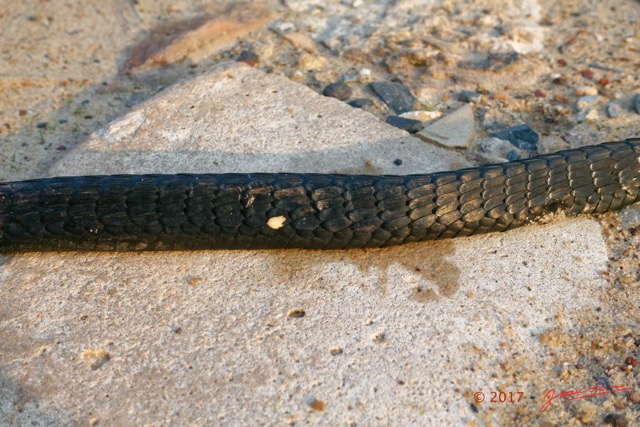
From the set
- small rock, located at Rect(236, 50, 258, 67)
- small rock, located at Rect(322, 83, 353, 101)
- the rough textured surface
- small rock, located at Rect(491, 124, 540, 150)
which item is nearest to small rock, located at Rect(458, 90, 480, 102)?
the rough textured surface

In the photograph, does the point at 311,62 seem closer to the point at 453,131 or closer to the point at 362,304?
the point at 453,131

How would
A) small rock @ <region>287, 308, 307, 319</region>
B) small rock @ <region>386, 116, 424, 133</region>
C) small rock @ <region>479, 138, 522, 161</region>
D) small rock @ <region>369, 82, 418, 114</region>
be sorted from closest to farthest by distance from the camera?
small rock @ <region>287, 308, 307, 319</region> < small rock @ <region>479, 138, 522, 161</region> < small rock @ <region>386, 116, 424, 133</region> < small rock @ <region>369, 82, 418, 114</region>

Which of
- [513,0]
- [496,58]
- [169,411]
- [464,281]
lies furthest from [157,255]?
[513,0]

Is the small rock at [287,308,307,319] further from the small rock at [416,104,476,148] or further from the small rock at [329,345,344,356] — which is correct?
the small rock at [416,104,476,148]

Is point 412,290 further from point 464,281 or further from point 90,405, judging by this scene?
point 90,405

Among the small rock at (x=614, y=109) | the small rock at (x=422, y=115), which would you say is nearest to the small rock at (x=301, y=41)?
the small rock at (x=422, y=115)

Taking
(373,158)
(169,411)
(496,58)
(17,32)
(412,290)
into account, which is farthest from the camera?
(17,32)

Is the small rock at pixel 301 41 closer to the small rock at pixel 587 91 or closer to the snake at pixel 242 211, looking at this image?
the small rock at pixel 587 91
